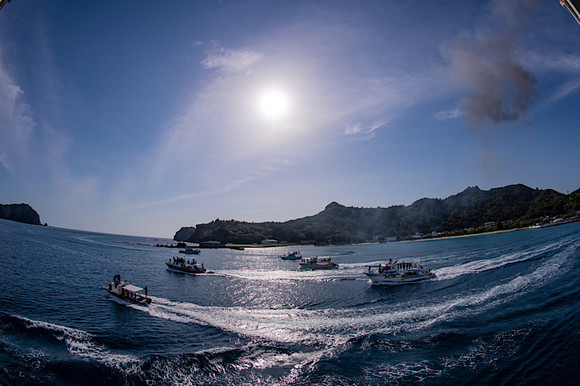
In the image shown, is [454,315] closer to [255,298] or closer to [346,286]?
[346,286]

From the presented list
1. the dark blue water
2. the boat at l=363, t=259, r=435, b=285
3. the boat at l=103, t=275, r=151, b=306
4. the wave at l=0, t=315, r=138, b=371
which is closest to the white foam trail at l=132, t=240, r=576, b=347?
the dark blue water

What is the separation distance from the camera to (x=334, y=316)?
2942 centimetres

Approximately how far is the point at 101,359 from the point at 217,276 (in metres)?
41.0

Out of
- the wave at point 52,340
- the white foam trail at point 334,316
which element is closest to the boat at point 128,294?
the white foam trail at point 334,316

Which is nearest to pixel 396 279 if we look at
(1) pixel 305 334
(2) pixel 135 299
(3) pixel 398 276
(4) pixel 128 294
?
(3) pixel 398 276

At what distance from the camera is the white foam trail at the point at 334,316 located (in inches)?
952

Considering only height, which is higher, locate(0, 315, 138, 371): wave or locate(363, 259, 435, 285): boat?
locate(0, 315, 138, 371): wave

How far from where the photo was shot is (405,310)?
98.5ft

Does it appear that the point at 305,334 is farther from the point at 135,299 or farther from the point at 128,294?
the point at 128,294

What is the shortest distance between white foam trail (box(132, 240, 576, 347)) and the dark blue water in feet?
0.57

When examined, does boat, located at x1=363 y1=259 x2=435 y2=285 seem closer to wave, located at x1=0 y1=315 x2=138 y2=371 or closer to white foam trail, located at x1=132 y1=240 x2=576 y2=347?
white foam trail, located at x1=132 y1=240 x2=576 y2=347

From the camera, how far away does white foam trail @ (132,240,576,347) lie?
24188 mm

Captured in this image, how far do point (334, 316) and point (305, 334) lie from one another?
6.40 meters

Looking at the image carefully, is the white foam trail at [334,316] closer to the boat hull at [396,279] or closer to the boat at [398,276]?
the boat hull at [396,279]
